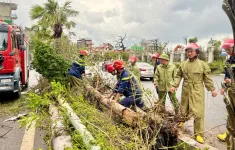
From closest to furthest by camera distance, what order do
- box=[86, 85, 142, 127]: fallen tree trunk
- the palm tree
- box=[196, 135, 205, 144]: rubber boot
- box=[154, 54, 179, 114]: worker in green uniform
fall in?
box=[86, 85, 142, 127]: fallen tree trunk < box=[196, 135, 205, 144]: rubber boot < box=[154, 54, 179, 114]: worker in green uniform < the palm tree

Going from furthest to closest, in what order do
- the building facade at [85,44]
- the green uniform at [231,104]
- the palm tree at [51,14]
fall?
1. the palm tree at [51,14]
2. the building facade at [85,44]
3. the green uniform at [231,104]

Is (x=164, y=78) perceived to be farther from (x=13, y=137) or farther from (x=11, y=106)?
(x=11, y=106)

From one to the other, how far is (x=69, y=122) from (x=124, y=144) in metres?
1.42

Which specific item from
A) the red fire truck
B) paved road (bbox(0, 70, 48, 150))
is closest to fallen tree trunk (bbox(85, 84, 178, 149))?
paved road (bbox(0, 70, 48, 150))

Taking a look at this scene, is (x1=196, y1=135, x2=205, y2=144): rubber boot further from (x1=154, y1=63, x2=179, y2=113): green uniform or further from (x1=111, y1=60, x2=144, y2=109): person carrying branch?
(x1=154, y1=63, x2=179, y2=113): green uniform

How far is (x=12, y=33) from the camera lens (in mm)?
Answer: 9461

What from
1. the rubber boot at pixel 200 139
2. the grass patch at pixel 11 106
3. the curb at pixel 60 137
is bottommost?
the grass patch at pixel 11 106

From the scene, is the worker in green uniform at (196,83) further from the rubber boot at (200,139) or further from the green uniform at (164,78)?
the green uniform at (164,78)

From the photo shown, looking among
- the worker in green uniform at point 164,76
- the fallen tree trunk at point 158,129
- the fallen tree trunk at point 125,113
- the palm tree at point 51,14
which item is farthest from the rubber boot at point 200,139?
the palm tree at point 51,14

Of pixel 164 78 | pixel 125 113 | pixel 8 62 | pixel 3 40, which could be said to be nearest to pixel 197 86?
pixel 164 78

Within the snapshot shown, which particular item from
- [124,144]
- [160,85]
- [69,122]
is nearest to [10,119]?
[69,122]

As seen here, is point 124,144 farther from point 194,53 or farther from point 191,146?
point 194,53

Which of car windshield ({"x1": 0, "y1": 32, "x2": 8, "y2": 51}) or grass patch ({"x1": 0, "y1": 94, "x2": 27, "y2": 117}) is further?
car windshield ({"x1": 0, "y1": 32, "x2": 8, "y2": 51})

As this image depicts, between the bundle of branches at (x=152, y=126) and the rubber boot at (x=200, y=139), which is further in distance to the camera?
the rubber boot at (x=200, y=139)
